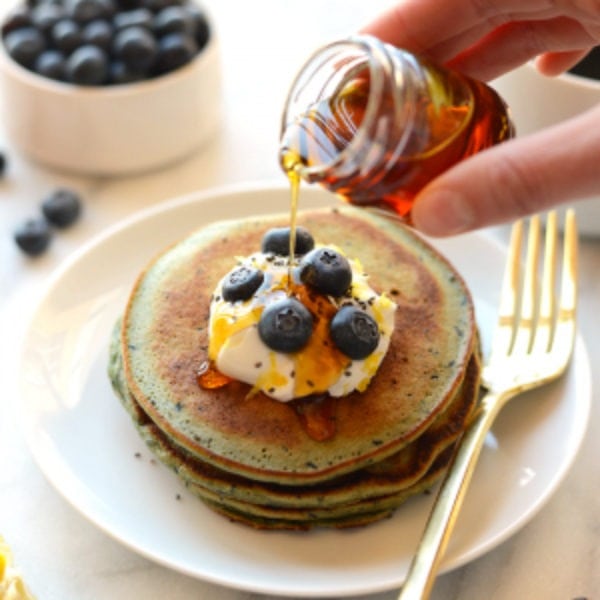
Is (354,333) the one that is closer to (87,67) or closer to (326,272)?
(326,272)

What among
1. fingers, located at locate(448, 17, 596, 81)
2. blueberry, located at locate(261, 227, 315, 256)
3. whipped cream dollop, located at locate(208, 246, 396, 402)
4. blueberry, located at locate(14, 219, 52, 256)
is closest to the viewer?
whipped cream dollop, located at locate(208, 246, 396, 402)

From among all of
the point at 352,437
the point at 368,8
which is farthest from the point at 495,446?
the point at 368,8

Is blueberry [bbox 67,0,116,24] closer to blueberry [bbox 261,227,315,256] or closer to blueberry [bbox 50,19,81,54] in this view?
blueberry [bbox 50,19,81,54]

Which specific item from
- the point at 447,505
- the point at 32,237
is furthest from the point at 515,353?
the point at 32,237

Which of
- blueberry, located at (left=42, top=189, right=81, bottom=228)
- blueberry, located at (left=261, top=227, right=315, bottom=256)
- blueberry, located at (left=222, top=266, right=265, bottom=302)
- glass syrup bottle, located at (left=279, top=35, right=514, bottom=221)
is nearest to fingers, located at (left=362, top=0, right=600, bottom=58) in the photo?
glass syrup bottle, located at (left=279, top=35, right=514, bottom=221)

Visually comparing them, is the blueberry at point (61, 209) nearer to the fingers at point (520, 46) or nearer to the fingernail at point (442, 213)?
the fingers at point (520, 46)

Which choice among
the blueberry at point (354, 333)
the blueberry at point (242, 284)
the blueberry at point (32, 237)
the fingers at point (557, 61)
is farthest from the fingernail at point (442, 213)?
the blueberry at point (32, 237)

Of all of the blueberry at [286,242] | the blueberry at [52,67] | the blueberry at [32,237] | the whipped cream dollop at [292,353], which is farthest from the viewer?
the blueberry at [52,67]
